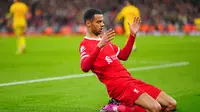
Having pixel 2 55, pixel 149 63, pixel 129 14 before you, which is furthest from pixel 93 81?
pixel 129 14

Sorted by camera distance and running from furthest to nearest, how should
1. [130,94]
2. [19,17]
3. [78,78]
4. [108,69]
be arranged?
[19,17]
[78,78]
[108,69]
[130,94]

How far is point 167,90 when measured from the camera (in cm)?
1188

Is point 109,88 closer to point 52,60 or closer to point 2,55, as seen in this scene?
point 52,60

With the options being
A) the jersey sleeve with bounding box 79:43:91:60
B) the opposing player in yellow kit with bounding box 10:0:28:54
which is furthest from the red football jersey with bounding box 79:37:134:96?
the opposing player in yellow kit with bounding box 10:0:28:54

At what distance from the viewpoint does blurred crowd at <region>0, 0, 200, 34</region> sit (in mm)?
38781

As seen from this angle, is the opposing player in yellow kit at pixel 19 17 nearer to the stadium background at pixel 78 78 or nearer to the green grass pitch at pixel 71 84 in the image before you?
the stadium background at pixel 78 78

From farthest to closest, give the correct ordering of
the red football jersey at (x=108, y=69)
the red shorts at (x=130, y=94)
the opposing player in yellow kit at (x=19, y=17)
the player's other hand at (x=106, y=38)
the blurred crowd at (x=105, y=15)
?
1. the blurred crowd at (x=105, y=15)
2. the opposing player in yellow kit at (x=19, y=17)
3. the red football jersey at (x=108, y=69)
4. the red shorts at (x=130, y=94)
5. the player's other hand at (x=106, y=38)


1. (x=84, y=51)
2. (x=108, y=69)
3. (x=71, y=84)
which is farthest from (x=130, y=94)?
(x=71, y=84)

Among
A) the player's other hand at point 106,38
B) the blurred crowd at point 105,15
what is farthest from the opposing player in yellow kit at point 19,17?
the player's other hand at point 106,38

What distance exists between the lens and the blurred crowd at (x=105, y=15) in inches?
1527

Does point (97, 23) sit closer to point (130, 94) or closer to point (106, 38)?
point (106, 38)

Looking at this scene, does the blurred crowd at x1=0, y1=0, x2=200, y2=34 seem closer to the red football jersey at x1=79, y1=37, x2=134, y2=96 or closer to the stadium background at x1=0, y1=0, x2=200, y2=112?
the stadium background at x1=0, y1=0, x2=200, y2=112

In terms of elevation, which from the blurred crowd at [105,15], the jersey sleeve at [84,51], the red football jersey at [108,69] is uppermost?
the jersey sleeve at [84,51]

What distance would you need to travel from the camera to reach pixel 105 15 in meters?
41.8
